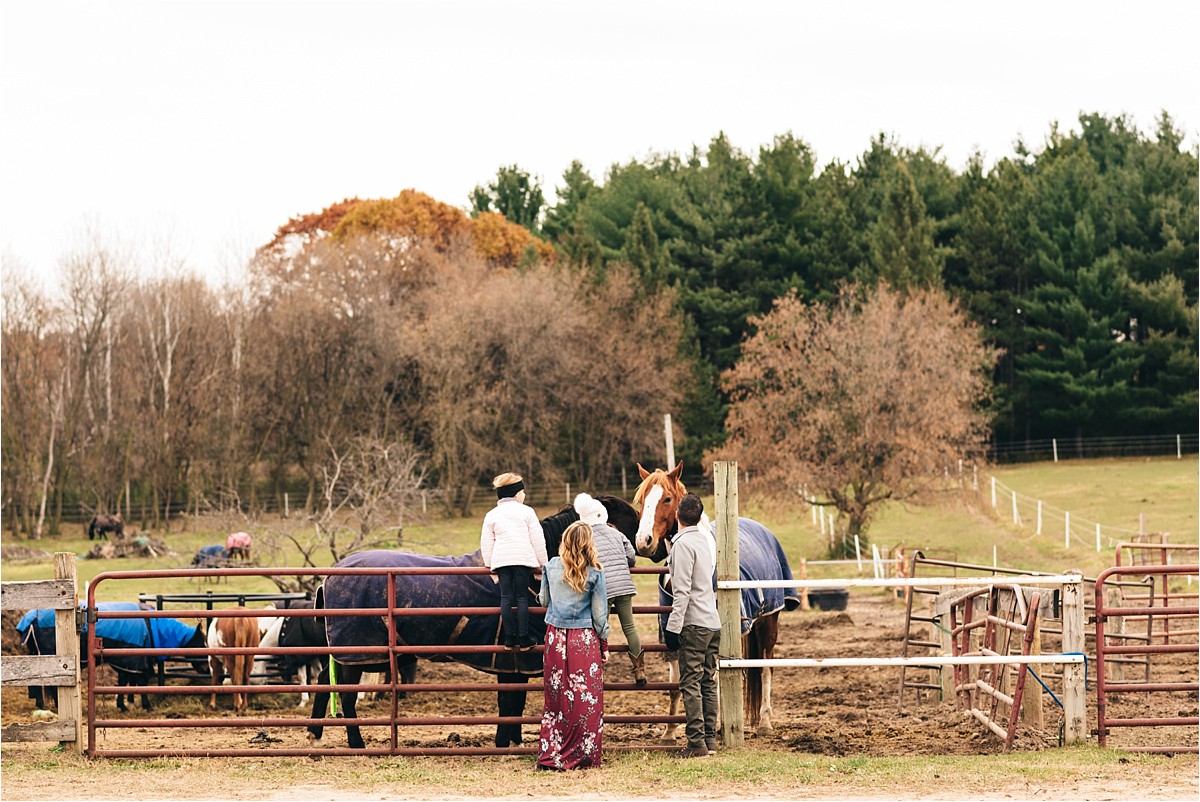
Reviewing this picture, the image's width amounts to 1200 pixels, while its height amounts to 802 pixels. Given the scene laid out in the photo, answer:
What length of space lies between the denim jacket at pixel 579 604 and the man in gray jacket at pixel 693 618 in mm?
475

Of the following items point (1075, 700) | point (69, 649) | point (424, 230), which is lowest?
point (1075, 700)

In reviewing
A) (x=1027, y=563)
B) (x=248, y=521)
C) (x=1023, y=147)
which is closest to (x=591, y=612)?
(x=248, y=521)

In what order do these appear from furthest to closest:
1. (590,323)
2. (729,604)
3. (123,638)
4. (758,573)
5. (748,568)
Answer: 1. (590,323)
2. (123,638)
3. (758,573)
4. (748,568)
5. (729,604)

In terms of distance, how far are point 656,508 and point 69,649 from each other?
4.26 meters

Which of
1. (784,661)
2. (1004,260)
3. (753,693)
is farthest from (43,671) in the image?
(1004,260)

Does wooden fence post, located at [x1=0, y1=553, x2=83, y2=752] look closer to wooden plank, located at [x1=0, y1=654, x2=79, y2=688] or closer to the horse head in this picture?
wooden plank, located at [x1=0, y1=654, x2=79, y2=688]

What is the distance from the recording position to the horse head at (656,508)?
9125 millimetres

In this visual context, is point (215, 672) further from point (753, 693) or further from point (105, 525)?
point (105, 525)

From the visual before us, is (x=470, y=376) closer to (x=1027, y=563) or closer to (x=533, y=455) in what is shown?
(x=533, y=455)

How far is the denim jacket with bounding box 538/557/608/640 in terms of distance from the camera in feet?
27.3

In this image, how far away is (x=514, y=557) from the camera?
863cm

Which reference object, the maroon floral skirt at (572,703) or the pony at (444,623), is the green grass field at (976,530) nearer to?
the pony at (444,623)

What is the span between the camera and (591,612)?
8375 millimetres

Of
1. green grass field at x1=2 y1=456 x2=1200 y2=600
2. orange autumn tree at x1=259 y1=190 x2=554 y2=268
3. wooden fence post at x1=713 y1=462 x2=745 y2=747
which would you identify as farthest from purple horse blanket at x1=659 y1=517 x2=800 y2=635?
orange autumn tree at x1=259 y1=190 x2=554 y2=268
